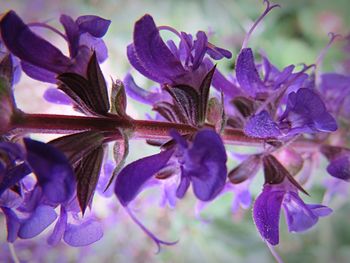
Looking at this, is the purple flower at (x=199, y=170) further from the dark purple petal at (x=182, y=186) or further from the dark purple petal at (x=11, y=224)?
the dark purple petal at (x=11, y=224)

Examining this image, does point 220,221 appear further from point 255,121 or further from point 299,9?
point 255,121

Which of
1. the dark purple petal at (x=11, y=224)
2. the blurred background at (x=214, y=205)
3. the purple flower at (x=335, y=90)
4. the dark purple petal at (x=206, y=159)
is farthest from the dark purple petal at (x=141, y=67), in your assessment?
the blurred background at (x=214, y=205)

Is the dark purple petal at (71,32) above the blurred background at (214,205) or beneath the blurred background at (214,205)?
above

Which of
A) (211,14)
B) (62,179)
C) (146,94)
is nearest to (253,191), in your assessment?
(146,94)

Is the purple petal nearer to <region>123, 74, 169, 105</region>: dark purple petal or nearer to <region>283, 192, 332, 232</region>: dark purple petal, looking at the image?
<region>123, 74, 169, 105</region>: dark purple petal

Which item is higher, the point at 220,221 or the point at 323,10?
the point at 323,10

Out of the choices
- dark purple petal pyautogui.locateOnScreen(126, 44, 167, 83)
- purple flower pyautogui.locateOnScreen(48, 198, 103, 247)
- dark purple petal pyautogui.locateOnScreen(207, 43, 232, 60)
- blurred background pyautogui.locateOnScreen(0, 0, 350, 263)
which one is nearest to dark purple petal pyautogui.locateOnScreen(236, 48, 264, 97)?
dark purple petal pyautogui.locateOnScreen(207, 43, 232, 60)
